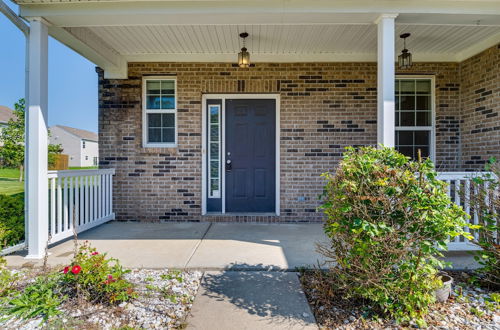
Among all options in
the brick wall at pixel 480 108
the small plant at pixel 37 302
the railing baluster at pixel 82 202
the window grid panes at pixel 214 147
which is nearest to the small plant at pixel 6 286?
the small plant at pixel 37 302

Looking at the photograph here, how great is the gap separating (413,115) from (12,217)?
6.29m

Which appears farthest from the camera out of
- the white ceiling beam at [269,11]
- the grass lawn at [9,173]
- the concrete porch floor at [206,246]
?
the grass lawn at [9,173]

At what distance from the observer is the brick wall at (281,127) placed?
5.17 m

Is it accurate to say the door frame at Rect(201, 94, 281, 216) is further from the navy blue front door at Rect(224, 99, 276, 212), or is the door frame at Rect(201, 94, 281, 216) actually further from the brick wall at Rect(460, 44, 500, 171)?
the brick wall at Rect(460, 44, 500, 171)

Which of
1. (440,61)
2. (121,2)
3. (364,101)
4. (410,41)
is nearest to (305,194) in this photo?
(364,101)

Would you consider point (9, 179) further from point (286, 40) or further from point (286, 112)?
point (286, 40)

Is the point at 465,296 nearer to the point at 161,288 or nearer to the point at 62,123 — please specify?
the point at 161,288

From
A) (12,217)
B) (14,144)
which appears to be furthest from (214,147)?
(14,144)

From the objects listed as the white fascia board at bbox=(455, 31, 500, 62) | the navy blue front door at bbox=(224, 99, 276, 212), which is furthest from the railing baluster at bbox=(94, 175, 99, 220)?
the white fascia board at bbox=(455, 31, 500, 62)

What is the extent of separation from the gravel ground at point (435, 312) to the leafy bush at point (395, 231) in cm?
15

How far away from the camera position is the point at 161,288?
2.61m

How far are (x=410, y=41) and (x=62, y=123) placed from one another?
1599 inches

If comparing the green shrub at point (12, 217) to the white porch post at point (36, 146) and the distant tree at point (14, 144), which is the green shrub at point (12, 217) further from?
the distant tree at point (14, 144)

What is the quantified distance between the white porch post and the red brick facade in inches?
69.1
